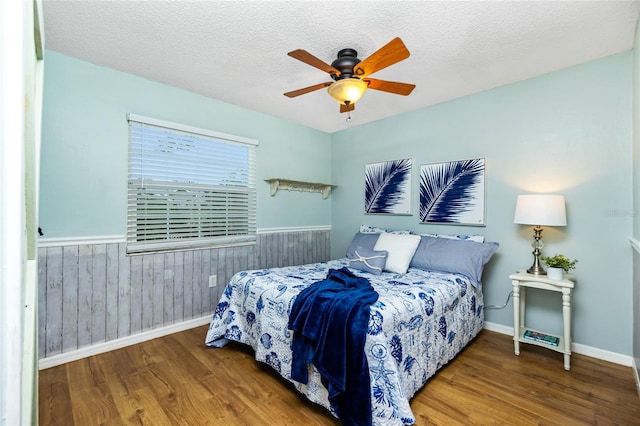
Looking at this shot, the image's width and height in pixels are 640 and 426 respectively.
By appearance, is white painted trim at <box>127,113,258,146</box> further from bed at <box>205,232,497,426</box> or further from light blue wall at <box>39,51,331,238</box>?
bed at <box>205,232,497,426</box>

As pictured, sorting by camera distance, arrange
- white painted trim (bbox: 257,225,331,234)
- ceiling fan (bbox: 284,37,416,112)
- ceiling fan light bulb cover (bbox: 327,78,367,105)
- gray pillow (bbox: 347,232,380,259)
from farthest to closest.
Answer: white painted trim (bbox: 257,225,331,234), gray pillow (bbox: 347,232,380,259), ceiling fan light bulb cover (bbox: 327,78,367,105), ceiling fan (bbox: 284,37,416,112)

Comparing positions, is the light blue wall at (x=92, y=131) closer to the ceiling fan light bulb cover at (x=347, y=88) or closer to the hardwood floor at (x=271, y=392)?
the hardwood floor at (x=271, y=392)

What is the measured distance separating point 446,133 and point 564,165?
3.64ft

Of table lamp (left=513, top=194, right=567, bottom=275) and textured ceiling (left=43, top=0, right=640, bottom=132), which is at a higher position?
textured ceiling (left=43, top=0, right=640, bottom=132)

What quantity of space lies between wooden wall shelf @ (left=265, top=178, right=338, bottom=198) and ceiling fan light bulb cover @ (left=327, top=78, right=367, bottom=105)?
1.77 meters

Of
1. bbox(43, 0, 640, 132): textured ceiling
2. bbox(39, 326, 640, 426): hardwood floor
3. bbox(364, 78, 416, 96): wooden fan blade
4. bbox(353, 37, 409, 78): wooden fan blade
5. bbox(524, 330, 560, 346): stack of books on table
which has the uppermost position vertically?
bbox(43, 0, 640, 132): textured ceiling

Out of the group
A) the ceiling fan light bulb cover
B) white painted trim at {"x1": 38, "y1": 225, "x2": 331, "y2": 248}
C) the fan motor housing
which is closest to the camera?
the ceiling fan light bulb cover

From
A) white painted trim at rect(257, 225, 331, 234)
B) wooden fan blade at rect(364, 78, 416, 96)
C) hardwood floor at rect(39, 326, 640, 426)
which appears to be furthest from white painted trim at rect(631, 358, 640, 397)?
white painted trim at rect(257, 225, 331, 234)

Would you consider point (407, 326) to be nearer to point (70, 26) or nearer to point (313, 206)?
point (313, 206)

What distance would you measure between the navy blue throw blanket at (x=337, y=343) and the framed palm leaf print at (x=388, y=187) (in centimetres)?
185

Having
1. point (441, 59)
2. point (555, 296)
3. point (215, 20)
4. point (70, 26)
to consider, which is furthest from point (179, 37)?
point (555, 296)

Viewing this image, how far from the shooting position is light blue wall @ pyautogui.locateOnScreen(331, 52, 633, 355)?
2316 mm

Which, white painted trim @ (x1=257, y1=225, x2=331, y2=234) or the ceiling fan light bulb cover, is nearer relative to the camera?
the ceiling fan light bulb cover

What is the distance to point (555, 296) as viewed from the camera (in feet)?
8.48
